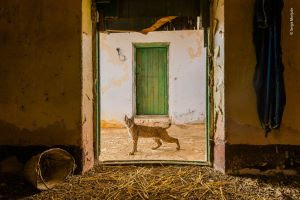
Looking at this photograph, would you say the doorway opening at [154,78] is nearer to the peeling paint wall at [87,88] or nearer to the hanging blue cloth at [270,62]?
the peeling paint wall at [87,88]

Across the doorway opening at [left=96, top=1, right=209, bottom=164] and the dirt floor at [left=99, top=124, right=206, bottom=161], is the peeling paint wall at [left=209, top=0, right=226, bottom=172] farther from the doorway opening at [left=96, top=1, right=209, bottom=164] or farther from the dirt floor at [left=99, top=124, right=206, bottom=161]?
the doorway opening at [left=96, top=1, right=209, bottom=164]

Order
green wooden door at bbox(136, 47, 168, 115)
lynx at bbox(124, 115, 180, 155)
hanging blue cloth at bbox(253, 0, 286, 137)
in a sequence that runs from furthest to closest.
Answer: green wooden door at bbox(136, 47, 168, 115)
lynx at bbox(124, 115, 180, 155)
hanging blue cloth at bbox(253, 0, 286, 137)

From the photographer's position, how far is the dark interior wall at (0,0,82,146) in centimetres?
365

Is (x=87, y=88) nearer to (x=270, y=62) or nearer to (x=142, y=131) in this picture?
(x=142, y=131)

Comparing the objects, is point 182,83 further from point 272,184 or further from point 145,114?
point 272,184

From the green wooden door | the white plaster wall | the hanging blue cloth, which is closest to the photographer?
the hanging blue cloth

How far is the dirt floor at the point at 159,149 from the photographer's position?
16.8 ft

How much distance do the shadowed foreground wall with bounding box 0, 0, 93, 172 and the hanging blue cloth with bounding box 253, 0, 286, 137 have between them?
222 cm

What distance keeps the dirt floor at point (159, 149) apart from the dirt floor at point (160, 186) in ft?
3.89

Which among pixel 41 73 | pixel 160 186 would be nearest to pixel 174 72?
pixel 41 73

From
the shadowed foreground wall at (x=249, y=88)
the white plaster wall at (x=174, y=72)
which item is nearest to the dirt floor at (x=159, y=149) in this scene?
the white plaster wall at (x=174, y=72)

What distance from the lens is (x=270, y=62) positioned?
3420 mm

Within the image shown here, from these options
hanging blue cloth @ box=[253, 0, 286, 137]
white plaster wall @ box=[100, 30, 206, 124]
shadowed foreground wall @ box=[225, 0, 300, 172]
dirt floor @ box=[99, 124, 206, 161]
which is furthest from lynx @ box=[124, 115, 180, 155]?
white plaster wall @ box=[100, 30, 206, 124]

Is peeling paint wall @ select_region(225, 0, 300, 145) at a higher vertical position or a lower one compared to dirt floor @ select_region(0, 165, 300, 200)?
higher
